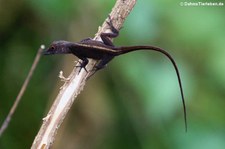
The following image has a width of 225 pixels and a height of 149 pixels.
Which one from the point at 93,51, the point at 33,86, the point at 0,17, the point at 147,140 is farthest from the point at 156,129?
the point at 0,17

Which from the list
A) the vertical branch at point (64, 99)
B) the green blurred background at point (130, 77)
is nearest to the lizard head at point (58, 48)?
the green blurred background at point (130, 77)

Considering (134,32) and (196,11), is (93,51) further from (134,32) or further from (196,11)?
(196,11)

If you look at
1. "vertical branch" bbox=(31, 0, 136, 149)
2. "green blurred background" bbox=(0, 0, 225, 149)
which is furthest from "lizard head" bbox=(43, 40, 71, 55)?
"vertical branch" bbox=(31, 0, 136, 149)

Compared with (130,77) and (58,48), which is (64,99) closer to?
(130,77)

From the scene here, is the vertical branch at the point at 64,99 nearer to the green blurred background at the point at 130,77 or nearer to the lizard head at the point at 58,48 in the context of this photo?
the green blurred background at the point at 130,77

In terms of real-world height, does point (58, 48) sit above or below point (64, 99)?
above

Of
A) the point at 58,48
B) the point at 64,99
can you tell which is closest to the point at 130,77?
the point at 58,48
